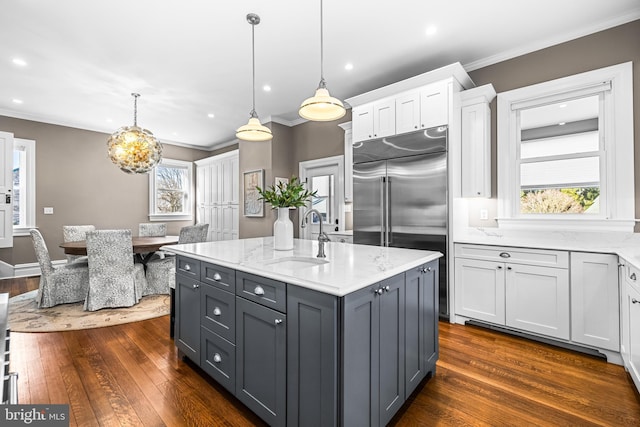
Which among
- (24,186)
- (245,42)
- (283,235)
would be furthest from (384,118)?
(24,186)

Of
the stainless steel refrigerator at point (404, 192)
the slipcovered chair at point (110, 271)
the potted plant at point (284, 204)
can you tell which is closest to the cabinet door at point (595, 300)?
the stainless steel refrigerator at point (404, 192)

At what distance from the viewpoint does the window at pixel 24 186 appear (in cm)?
534

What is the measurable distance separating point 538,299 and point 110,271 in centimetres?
464

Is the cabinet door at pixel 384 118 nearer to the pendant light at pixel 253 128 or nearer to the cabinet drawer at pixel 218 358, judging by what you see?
the pendant light at pixel 253 128

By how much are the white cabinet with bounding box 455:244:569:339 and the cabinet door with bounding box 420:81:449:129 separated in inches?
54.2

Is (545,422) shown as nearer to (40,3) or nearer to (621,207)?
(621,207)

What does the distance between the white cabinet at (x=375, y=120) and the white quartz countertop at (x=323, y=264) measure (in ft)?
5.96

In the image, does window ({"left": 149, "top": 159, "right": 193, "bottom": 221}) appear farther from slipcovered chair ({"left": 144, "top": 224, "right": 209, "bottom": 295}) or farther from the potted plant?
the potted plant

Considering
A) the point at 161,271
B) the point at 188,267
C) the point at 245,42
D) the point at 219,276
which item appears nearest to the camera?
the point at 219,276

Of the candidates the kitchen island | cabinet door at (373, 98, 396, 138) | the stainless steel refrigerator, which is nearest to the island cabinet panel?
the kitchen island

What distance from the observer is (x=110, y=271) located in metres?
3.69

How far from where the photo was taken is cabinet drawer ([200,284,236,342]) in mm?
1801

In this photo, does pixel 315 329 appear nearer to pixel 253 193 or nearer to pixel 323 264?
pixel 323 264

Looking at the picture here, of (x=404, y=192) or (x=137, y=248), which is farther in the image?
(x=137, y=248)
